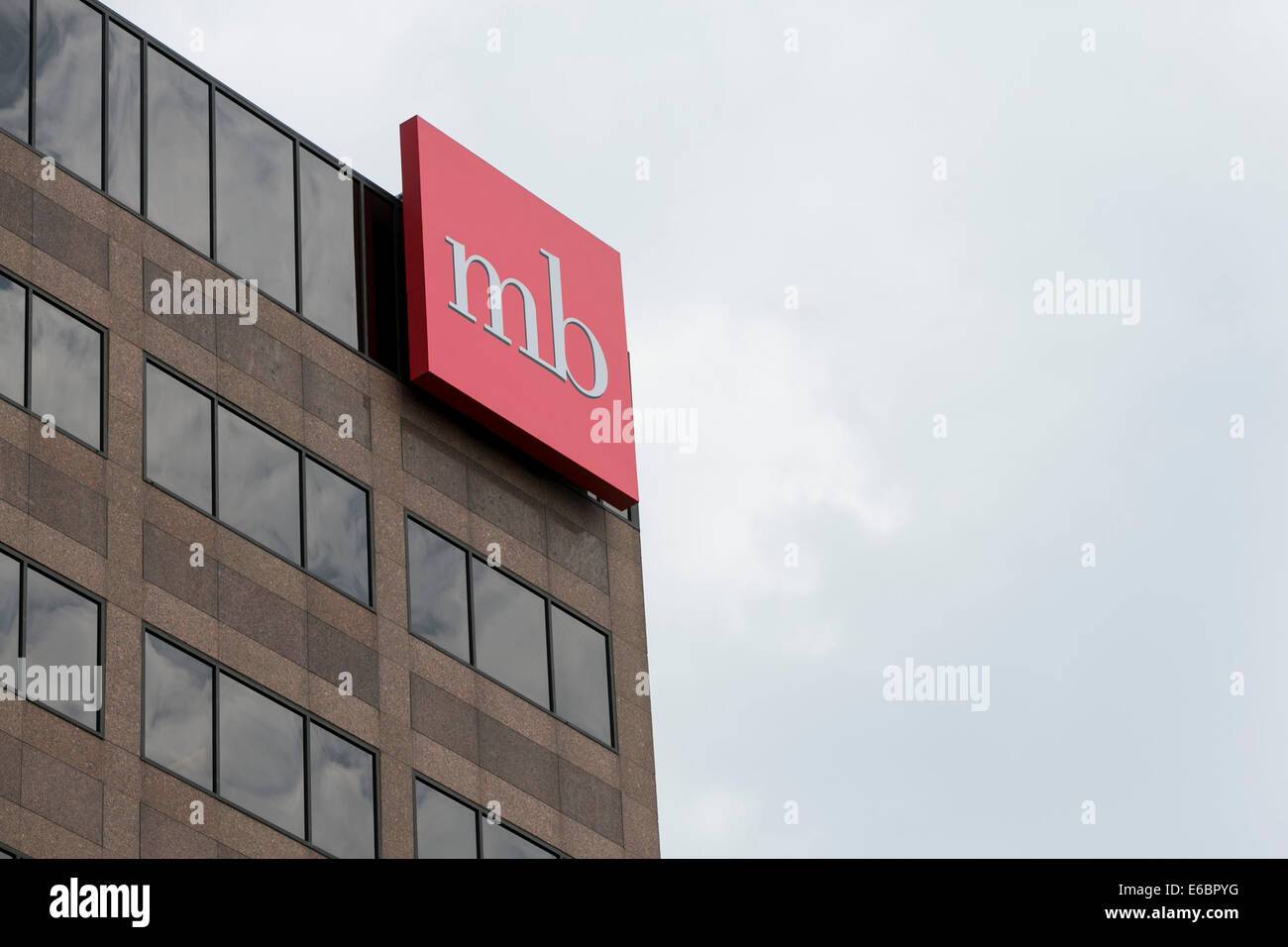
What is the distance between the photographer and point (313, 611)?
117ft

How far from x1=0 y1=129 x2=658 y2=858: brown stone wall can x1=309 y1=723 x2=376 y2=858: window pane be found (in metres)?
0.24

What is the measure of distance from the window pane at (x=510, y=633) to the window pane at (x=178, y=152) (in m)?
7.10

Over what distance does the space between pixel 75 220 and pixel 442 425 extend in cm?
756

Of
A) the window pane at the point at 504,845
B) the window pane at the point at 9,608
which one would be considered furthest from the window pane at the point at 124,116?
the window pane at the point at 504,845

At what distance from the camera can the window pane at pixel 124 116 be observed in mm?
35344

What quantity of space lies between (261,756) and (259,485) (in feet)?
13.6

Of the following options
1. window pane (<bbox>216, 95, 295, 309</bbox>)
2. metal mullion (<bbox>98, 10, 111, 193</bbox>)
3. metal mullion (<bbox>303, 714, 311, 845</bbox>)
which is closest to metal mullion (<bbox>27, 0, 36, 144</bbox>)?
metal mullion (<bbox>98, 10, 111, 193</bbox>)

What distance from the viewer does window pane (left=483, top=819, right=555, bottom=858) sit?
36906mm

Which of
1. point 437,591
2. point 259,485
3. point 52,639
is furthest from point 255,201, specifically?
point 52,639

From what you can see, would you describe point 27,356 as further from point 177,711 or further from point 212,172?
point 212,172

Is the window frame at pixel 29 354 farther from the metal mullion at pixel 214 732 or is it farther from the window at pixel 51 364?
the metal mullion at pixel 214 732
